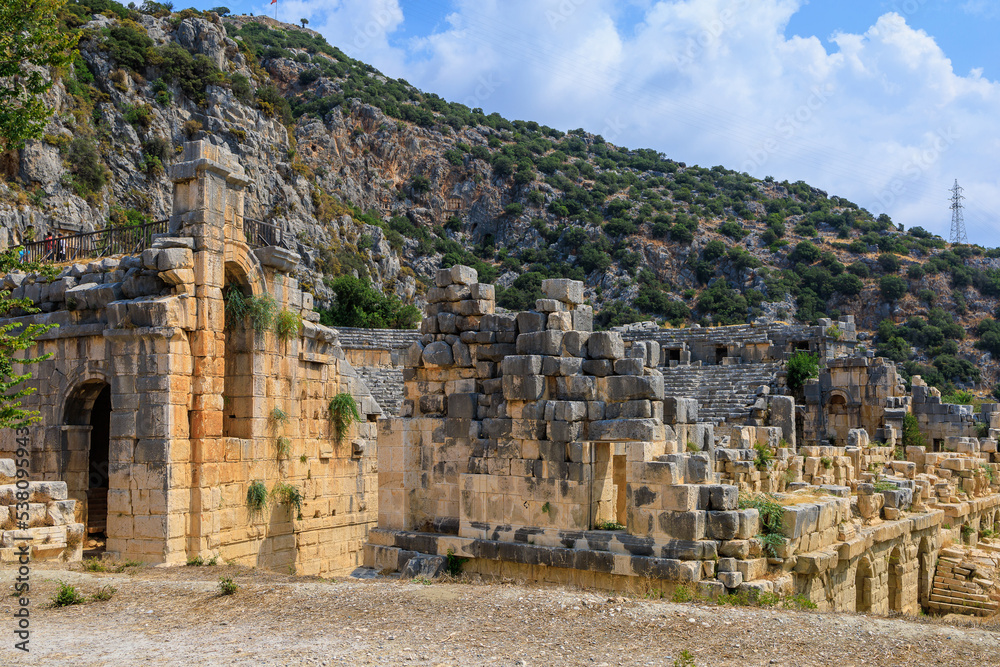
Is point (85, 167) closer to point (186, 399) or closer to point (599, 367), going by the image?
point (186, 399)

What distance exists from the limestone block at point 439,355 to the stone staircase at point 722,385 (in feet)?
44.2

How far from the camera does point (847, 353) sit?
2730 centimetres

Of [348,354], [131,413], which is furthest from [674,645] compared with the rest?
[348,354]

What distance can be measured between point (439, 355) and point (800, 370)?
17159mm

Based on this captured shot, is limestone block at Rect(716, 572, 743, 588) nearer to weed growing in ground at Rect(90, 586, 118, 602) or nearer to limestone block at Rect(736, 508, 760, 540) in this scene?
limestone block at Rect(736, 508, 760, 540)

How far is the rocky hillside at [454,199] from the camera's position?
42406 mm

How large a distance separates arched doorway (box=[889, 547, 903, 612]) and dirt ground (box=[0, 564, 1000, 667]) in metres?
6.45

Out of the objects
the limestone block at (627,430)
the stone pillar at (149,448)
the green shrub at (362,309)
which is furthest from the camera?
the green shrub at (362,309)

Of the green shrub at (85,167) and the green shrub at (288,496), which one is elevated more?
the green shrub at (85,167)

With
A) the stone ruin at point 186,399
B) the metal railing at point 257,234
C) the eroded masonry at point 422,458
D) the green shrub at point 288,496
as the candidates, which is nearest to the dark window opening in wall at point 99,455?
the eroded masonry at point 422,458

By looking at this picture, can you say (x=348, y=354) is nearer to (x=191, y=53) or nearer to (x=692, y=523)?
(x=692, y=523)

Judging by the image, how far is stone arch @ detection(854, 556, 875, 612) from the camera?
12.2 metres

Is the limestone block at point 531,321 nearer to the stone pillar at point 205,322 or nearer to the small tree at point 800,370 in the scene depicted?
the stone pillar at point 205,322

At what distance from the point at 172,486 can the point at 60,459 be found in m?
2.33
